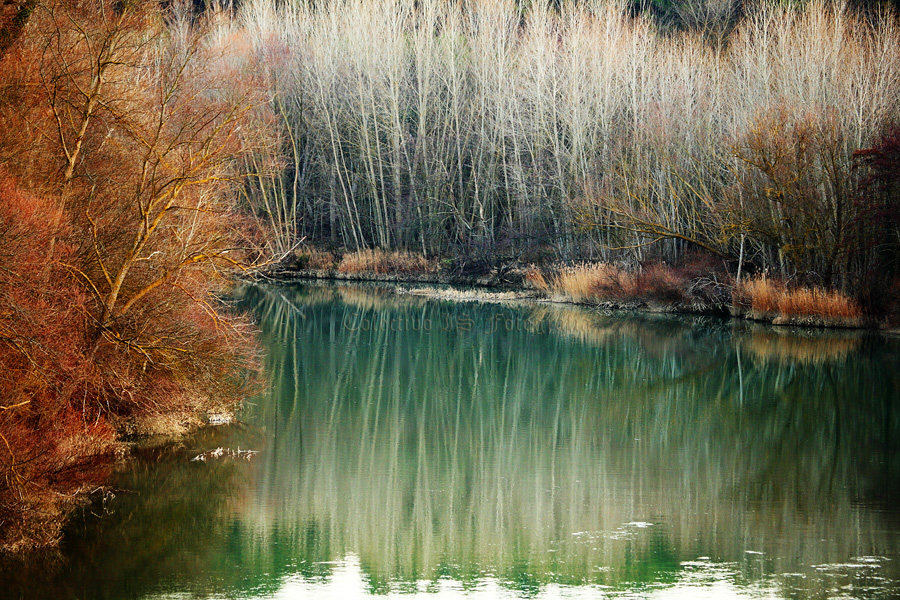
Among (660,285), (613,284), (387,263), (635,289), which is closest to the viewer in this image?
(660,285)

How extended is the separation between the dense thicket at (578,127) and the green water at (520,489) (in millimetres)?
7516

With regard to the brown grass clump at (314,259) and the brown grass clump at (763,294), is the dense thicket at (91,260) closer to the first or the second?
the brown grass clump at (763,294)

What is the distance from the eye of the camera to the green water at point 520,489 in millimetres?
7820

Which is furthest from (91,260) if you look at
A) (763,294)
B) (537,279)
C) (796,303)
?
(537,279)

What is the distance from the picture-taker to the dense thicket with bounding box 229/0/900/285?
25.2 meters

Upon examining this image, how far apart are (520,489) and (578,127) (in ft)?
78.1

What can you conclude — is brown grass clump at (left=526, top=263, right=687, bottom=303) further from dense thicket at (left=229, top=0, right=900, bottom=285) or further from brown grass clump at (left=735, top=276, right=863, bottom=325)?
brown grass clump at (left=735, top=276, right=863, bottom=325)

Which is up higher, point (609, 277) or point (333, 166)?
point (333, 166)

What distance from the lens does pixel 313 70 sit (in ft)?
132

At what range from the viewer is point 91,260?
10.5 meters

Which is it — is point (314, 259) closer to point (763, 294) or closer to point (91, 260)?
point (763, 294)

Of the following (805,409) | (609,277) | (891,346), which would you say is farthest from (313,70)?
(805,409)

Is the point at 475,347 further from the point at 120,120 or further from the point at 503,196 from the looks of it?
the point at 503,196

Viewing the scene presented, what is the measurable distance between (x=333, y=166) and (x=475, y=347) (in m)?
21.9
